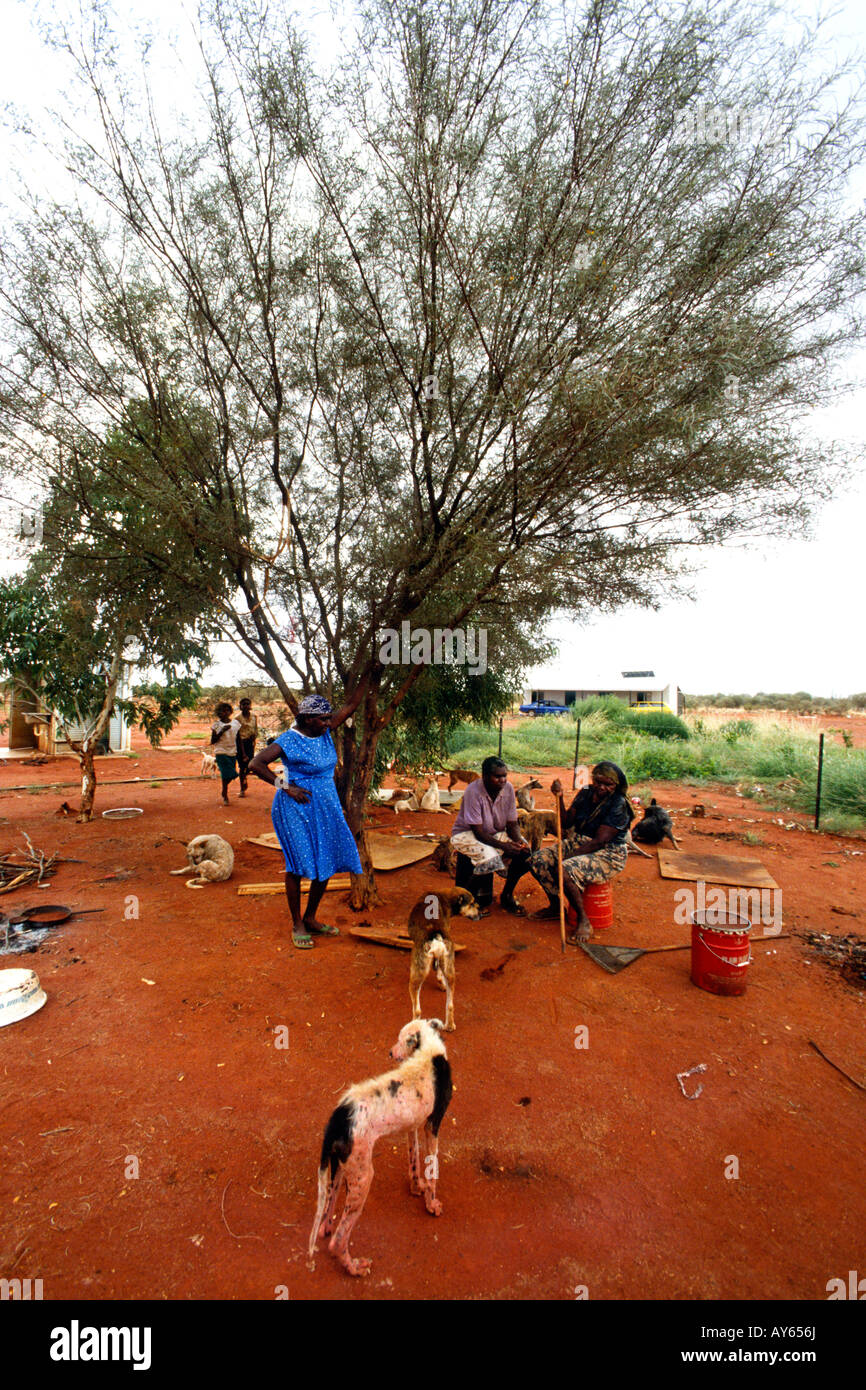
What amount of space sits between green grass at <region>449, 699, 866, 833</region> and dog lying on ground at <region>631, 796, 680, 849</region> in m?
3.40

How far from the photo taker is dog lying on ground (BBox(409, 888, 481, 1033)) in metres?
3.92

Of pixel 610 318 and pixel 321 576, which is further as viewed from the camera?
pixel 321 576

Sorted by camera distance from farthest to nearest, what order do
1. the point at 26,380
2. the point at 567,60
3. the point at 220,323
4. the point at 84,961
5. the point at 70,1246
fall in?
the point at 220,323
the point at 26,380
the point at 84,961
the point at 567,60
the point at 70,1246

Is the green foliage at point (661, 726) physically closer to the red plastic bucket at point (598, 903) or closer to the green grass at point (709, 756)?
the green grass at point (709, 756)

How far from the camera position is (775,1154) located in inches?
115

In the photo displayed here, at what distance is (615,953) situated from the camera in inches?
198

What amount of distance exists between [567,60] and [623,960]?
22.7ft

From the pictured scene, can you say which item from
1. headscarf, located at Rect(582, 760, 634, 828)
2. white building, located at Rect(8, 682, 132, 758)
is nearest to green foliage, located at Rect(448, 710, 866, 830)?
headscarf, located at Rect(582, 760, 634, 828)

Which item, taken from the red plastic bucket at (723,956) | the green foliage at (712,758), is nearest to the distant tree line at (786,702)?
the green foliage at (712,758)

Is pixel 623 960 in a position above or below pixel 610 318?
below

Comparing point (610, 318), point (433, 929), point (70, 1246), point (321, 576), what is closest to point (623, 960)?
point (433, 929)

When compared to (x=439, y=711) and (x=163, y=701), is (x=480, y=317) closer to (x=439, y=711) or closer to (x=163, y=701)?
(x=439, y=711)

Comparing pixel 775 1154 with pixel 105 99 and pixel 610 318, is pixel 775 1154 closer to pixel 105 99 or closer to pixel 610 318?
pixel 610 318

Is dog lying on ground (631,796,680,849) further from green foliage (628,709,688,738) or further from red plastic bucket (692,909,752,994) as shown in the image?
green foliage (628,709,688,738)
